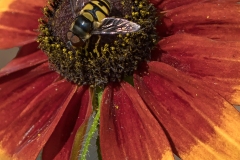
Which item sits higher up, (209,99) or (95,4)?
(95,4)

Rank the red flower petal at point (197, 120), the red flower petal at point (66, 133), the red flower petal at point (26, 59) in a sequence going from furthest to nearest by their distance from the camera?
the red flower petal at point (26, 59) → the red flower petal at point (66, 133) → the red flower petal at point (197, 120)

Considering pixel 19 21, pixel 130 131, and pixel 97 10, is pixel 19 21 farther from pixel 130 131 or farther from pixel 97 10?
pixel 130 131

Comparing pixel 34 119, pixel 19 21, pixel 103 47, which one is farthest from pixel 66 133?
pixel 19 21

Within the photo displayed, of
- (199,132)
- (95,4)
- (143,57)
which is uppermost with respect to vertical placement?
(95,4)

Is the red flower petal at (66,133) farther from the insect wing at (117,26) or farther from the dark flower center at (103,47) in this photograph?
the insect wing at (117,26)

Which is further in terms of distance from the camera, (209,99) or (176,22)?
(176,22)

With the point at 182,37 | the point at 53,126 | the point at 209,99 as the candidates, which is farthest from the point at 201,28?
the point at 53,126

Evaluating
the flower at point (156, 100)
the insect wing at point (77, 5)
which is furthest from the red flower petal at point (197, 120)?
the insect wing at point (77, 5)

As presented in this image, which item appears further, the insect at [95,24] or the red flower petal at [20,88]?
the red flower petal at [20,88]

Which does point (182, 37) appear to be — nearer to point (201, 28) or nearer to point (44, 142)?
point (201, 28)
